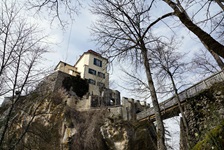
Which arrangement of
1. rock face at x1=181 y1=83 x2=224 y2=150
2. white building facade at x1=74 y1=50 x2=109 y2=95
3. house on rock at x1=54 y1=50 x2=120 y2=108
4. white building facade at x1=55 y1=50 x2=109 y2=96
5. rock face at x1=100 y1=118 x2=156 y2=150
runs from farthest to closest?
white building facade at x1=55 y1=50 x2=109 y2=96 < white building facade at x1=74 y1=50 x2=109 y2=95 < house on rock at x1=54 y1=50 x2=120 y2=108 < rock face at x1=100 y1=118 x2=156 y2=150 < rock face at x1=181 y1=83 x2=224 y2=150

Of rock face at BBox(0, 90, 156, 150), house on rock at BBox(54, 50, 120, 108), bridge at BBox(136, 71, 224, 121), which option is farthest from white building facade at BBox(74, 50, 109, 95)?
bridge at BBox(136, 71, 224, 121)

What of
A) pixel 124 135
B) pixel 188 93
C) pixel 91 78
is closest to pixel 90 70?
pixel 91 78

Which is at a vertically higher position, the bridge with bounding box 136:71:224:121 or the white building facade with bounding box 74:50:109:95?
the white building facade with bounding box 74:50:109:95

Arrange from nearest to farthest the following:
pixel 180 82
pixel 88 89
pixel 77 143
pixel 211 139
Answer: pixel 211 139 → pixel 180 82 → pixel 77 143 → pixel 88 89

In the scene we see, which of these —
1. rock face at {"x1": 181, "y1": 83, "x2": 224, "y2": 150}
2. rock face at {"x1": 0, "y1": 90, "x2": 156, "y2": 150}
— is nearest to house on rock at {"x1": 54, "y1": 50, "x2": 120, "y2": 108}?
rock face at {"x1": 0, "y1": 90, "x2": 156, "y2": 150}

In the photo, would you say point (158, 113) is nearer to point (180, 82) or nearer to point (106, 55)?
point (106, 55)

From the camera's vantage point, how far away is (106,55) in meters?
6.91

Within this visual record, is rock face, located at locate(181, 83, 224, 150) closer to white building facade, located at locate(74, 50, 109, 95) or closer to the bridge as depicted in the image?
the bridge

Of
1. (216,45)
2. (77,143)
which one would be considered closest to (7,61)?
(216,45)

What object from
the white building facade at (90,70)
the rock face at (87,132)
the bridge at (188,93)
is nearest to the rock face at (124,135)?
the rock face at (87,132)

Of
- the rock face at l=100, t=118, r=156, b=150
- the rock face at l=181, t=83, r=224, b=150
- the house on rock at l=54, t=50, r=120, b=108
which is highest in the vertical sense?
the house on rock at l=54, t=50, r=120, b=108

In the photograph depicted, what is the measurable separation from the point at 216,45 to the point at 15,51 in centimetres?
671

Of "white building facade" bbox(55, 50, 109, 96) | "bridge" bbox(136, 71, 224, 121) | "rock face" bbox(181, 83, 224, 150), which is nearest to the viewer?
"rock face" bbox(181, 83, 224, 150)

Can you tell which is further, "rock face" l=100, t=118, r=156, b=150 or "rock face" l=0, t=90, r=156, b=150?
"rock face" l=100, t=118, r=156, b=150
